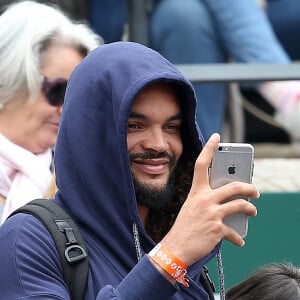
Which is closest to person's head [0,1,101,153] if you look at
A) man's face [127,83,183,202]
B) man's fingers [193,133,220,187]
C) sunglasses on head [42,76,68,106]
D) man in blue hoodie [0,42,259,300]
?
sunglasses on head [42,76,68,106]

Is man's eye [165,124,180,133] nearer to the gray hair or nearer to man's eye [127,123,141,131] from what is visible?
man's eye [127,123,141,131]

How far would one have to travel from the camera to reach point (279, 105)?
5.46 meters

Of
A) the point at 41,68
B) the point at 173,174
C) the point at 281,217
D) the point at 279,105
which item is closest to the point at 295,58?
the point at 279,105

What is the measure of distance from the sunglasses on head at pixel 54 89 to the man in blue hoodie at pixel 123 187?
1.15 m

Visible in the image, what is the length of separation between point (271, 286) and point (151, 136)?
2.21ft

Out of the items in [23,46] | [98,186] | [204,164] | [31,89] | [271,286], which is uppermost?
[204,164]

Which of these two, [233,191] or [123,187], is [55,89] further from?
[233,191]

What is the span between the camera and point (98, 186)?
7.50 feet

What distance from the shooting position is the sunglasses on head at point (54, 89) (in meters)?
3.53

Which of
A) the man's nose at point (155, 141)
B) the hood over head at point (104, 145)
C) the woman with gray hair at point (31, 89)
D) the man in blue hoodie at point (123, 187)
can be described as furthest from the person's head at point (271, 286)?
the woman with gray hair at point (31, 89)

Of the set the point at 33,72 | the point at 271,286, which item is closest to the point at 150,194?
the point at 271,286

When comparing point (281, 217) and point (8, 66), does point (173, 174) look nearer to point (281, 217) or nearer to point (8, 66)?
point (8, 66)

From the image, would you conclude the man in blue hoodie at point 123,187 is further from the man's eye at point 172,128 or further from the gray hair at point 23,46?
the gray hair at point 23,46

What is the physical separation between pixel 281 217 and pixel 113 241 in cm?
217
